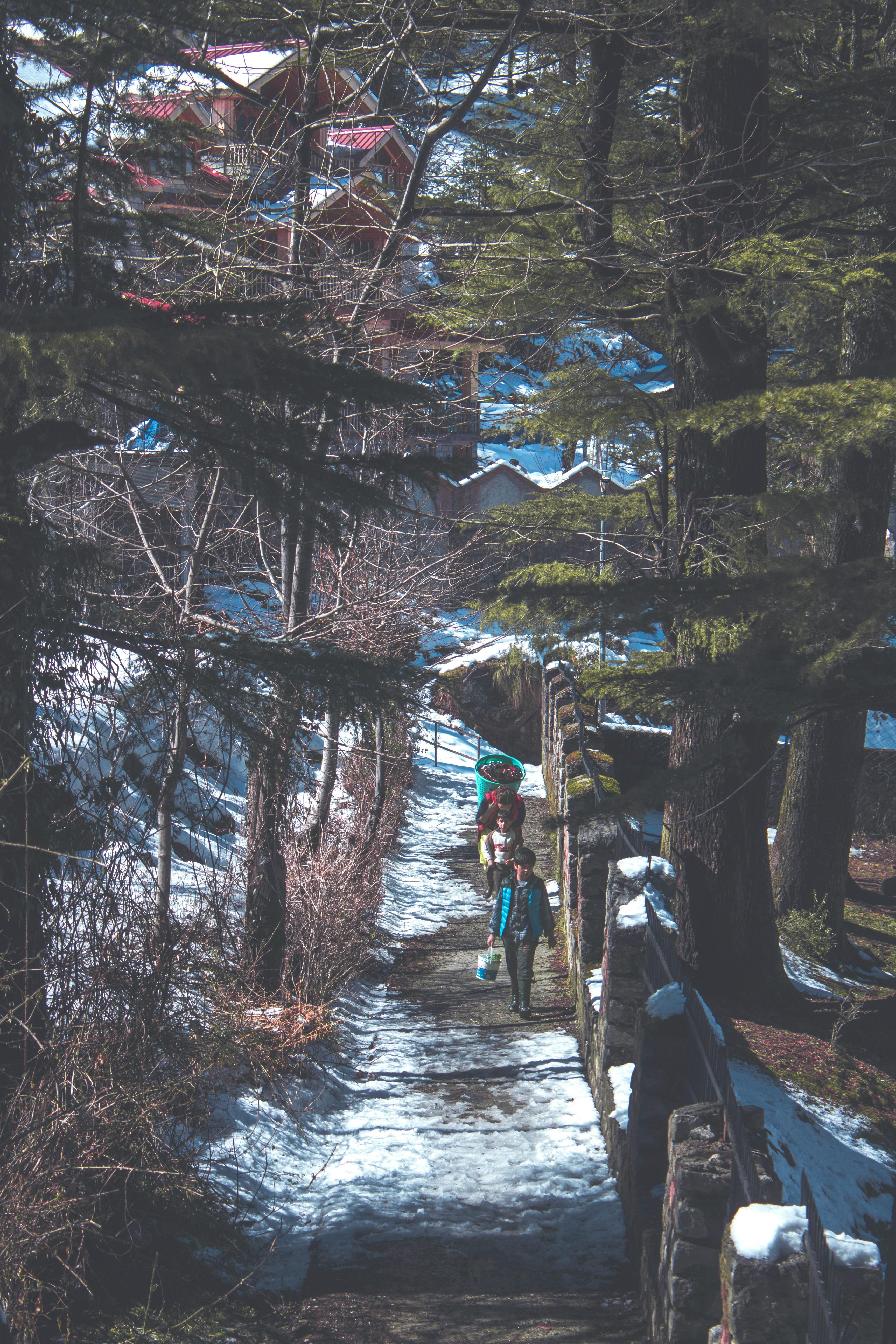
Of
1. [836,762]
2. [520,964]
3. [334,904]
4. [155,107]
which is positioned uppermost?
[155,107]

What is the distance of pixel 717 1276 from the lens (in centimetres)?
369

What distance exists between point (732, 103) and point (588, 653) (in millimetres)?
4892

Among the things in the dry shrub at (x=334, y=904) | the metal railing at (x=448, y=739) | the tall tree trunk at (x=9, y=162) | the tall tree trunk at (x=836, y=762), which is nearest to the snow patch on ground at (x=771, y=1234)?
the dry shrub at (x=334, y=904)

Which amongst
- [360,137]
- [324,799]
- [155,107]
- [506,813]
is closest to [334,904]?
[324,799]

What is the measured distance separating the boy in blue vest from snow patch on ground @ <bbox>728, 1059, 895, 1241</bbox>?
1897mm

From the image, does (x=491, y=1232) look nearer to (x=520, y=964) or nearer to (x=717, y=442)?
(x=520, y=964)

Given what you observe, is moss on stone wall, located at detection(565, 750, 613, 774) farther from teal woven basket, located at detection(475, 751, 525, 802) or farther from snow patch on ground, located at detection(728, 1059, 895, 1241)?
snow patch on ground, located at detection(728, 1059, 895, 1241)

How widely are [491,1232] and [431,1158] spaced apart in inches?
33.6

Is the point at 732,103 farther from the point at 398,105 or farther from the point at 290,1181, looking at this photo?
the point at 290,1181

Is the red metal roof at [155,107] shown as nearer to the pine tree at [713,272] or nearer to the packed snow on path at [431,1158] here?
the pine tree at [713,272]

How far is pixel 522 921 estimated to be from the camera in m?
8.23

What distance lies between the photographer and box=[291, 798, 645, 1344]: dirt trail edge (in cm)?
458

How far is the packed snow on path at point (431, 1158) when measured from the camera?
5266mm

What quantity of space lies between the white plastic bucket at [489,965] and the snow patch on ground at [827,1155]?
2456 millimetres
